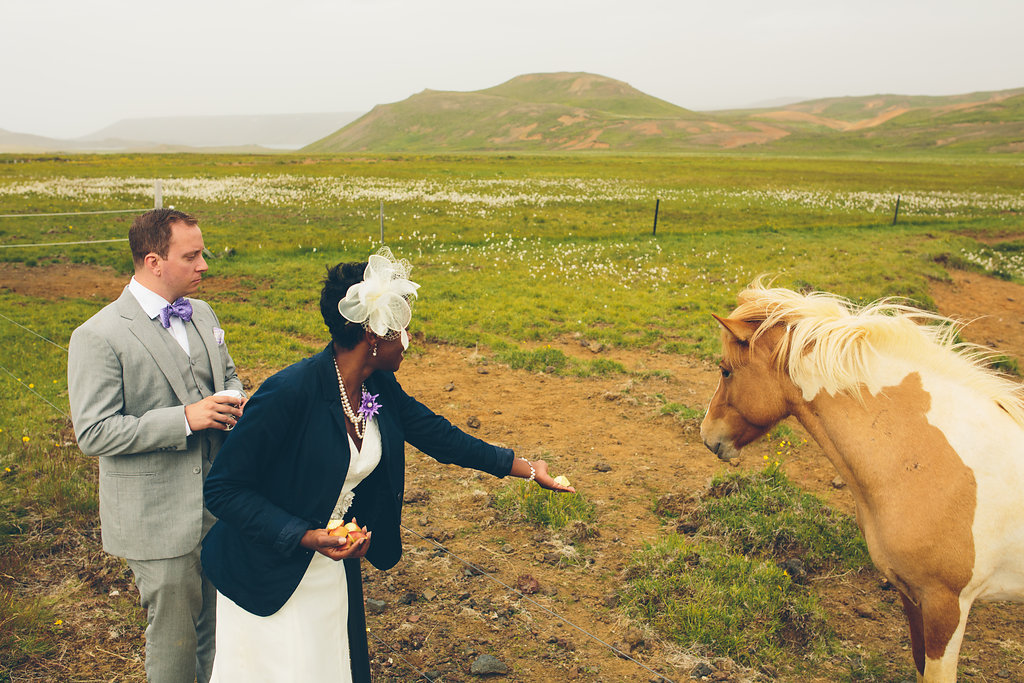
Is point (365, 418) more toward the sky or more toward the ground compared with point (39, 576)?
more toward the sky

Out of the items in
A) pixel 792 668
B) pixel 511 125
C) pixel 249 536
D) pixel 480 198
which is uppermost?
pixel 511 125

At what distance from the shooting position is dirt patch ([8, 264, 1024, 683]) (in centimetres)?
404

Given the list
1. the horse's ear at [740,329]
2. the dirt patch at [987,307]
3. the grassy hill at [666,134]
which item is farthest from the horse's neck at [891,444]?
the grassy hill at [666,134]

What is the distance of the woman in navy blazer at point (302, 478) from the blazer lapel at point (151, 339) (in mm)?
698

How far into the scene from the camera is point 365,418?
274 cm

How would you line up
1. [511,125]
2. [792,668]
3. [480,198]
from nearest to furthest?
[792,668] < [480,198] < [511,125]

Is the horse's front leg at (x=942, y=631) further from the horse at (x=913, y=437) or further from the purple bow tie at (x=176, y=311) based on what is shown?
the purple bow tie at (x=176, y=311)

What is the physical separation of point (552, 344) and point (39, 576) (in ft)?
24.2

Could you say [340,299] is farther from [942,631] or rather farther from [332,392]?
[942,631]

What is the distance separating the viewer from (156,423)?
282 cm

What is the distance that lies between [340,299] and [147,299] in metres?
1.11

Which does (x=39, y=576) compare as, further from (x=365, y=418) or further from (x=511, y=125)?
(x=511, y=125)

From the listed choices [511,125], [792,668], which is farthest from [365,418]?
[511,125]

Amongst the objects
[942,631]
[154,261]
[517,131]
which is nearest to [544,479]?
[942,631]
